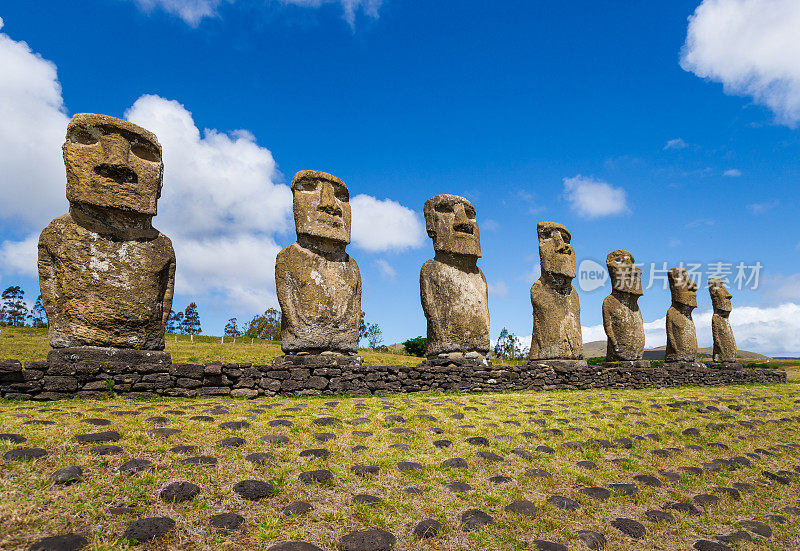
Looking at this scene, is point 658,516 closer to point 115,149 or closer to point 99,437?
point 99,437

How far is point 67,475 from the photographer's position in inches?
170

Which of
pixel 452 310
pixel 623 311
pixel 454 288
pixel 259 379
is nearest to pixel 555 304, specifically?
pixel 454 288

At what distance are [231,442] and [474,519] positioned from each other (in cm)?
282

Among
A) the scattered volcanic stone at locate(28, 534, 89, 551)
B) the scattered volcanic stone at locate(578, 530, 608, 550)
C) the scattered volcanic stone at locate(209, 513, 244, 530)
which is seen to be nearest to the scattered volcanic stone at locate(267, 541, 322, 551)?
the scattered volcanic stone at locate(209, 513, 244, 530)

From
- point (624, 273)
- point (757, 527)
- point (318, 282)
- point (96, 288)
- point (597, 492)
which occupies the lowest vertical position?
point (757, 527)

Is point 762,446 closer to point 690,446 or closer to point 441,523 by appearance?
point 690,446

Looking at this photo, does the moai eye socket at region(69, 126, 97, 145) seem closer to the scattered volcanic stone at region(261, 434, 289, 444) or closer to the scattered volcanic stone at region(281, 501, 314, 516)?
the scattered volcanic stone at region(261, 434, 289, 444)

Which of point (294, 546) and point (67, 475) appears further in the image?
point (67, 475)

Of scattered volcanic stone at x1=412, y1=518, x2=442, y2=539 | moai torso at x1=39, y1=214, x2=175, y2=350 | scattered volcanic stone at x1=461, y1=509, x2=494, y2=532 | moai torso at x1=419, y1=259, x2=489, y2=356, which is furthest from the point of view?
moai torso at x1=419, y1=259, x2=489, y2=356

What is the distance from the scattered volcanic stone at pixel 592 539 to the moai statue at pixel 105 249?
23.8 ft

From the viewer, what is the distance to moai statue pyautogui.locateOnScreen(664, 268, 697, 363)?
1904 cm

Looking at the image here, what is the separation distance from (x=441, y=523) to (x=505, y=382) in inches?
333

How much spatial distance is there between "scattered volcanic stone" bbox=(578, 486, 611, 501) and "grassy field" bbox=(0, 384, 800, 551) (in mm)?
21

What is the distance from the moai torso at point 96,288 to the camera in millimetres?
8078
